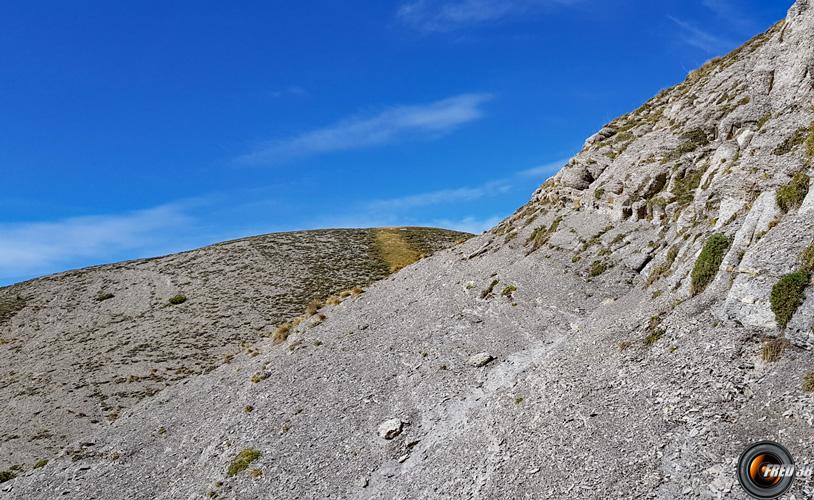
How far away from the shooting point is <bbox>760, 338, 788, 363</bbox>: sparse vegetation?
1623 cm

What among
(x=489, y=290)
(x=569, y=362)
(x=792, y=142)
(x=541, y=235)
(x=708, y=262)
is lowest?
(x=569, y=362)

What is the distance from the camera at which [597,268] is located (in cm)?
3356

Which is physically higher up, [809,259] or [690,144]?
[690,144]

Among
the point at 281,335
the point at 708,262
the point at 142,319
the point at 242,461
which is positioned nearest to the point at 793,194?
the point at 708,262

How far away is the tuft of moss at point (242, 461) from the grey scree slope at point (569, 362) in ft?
0.94

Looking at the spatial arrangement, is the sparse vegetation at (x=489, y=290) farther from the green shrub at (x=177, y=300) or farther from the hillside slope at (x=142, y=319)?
the green shrub at (x=177, y=300)

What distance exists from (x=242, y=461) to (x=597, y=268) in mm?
22853

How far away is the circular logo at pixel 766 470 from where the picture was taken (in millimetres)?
12758

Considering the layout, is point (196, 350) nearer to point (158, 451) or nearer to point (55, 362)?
point (55, 362)

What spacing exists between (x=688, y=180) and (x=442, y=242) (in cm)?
5613

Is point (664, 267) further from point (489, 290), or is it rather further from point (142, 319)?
point (142, 319)

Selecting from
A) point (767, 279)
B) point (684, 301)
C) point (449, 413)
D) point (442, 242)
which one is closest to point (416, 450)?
point (449, 413)

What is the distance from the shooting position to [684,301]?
73.0 feet

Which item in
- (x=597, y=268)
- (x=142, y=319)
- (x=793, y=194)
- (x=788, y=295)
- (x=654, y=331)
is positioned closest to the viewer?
(x=788, y=295)
